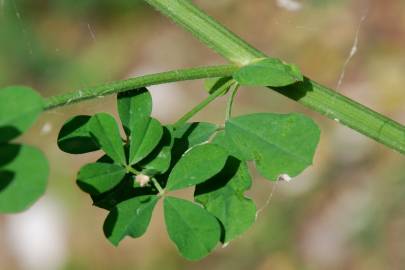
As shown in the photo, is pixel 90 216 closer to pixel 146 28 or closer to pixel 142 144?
pixel 146 28

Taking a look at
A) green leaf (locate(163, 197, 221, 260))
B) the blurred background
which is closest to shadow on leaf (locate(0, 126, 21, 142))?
green leaf (locate(163, 197, 221, 260))

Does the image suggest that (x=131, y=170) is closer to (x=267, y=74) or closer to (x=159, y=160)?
(x=159, y=160)

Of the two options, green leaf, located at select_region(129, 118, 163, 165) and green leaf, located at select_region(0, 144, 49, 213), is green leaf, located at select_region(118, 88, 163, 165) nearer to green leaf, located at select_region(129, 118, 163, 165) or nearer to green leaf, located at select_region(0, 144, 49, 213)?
green leaf, located at select_region(129, 118, 163, 165)

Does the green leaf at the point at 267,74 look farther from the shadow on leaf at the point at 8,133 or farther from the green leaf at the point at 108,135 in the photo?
the shadow on leaf at the point at 8,133

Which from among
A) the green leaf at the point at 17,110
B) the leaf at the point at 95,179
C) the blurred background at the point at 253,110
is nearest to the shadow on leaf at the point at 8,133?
the green leaf at the point at 17,110

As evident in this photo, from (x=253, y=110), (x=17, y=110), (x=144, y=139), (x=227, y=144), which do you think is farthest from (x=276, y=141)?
(x=253, y=110)
